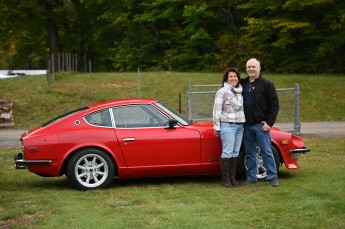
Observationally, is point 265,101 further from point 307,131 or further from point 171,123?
point 307,131

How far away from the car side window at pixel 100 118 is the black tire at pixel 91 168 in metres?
0.46

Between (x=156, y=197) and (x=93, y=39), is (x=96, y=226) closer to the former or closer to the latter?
(x=156, y=197)

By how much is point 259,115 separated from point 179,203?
197 cm

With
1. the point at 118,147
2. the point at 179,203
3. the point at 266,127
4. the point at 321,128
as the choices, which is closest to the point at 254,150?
the point at 266,127

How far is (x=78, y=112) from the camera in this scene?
29.2 ft

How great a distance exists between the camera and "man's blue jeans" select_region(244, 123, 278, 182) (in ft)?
27.9

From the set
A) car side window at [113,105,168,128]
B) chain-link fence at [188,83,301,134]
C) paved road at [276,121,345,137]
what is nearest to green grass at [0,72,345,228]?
car side window at [113,105,168,128]

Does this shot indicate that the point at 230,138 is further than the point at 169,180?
No

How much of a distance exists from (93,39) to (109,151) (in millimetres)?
44991

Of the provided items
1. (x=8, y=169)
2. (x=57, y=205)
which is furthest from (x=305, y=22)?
(x=57, y=205)

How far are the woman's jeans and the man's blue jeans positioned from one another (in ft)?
0.49

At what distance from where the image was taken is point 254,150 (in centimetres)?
869

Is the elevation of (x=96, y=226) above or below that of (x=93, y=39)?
below

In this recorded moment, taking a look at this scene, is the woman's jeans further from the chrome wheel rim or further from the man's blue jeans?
the chrome wheel rim
